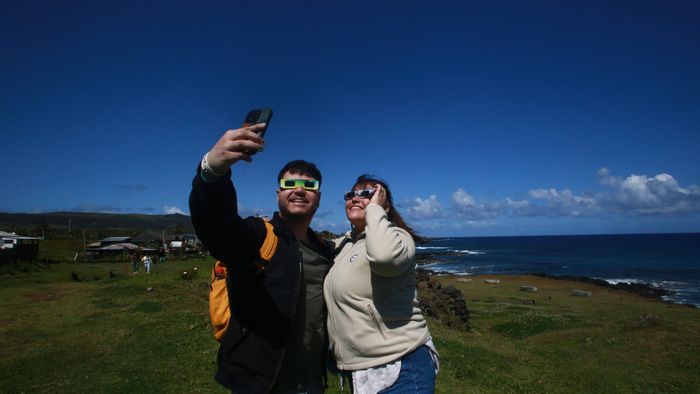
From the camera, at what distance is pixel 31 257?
32.7 meters

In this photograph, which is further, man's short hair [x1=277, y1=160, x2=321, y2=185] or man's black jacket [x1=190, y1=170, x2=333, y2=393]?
man's short hair [x1=277, y1=160, x2=321, y2=185]

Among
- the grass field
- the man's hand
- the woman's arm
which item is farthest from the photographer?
the grass field

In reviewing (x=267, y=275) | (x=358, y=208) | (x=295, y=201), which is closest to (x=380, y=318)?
(x=267, y=275)

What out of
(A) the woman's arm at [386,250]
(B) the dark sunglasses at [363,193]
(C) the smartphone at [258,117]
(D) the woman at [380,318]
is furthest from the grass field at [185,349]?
(C) the smartphone at [258,117]

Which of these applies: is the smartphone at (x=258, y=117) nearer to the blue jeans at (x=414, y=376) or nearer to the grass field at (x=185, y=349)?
the blue jeans at (x=414, y=376)

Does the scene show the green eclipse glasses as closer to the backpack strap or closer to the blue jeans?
the backpack strap

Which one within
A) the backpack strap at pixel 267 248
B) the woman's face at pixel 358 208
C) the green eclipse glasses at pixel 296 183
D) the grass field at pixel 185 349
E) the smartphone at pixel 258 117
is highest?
the smartphone at pixel 258 117

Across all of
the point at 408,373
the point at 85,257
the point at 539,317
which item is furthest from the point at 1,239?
the point at 408,373

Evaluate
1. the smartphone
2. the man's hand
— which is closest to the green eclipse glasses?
the smartphone

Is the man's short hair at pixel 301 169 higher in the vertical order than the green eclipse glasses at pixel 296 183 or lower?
higher

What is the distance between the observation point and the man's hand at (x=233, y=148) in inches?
80.0

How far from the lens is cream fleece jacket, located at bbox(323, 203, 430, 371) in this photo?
2.74 meters

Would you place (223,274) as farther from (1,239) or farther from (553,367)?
(1,239)

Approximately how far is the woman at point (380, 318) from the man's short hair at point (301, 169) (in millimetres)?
672
